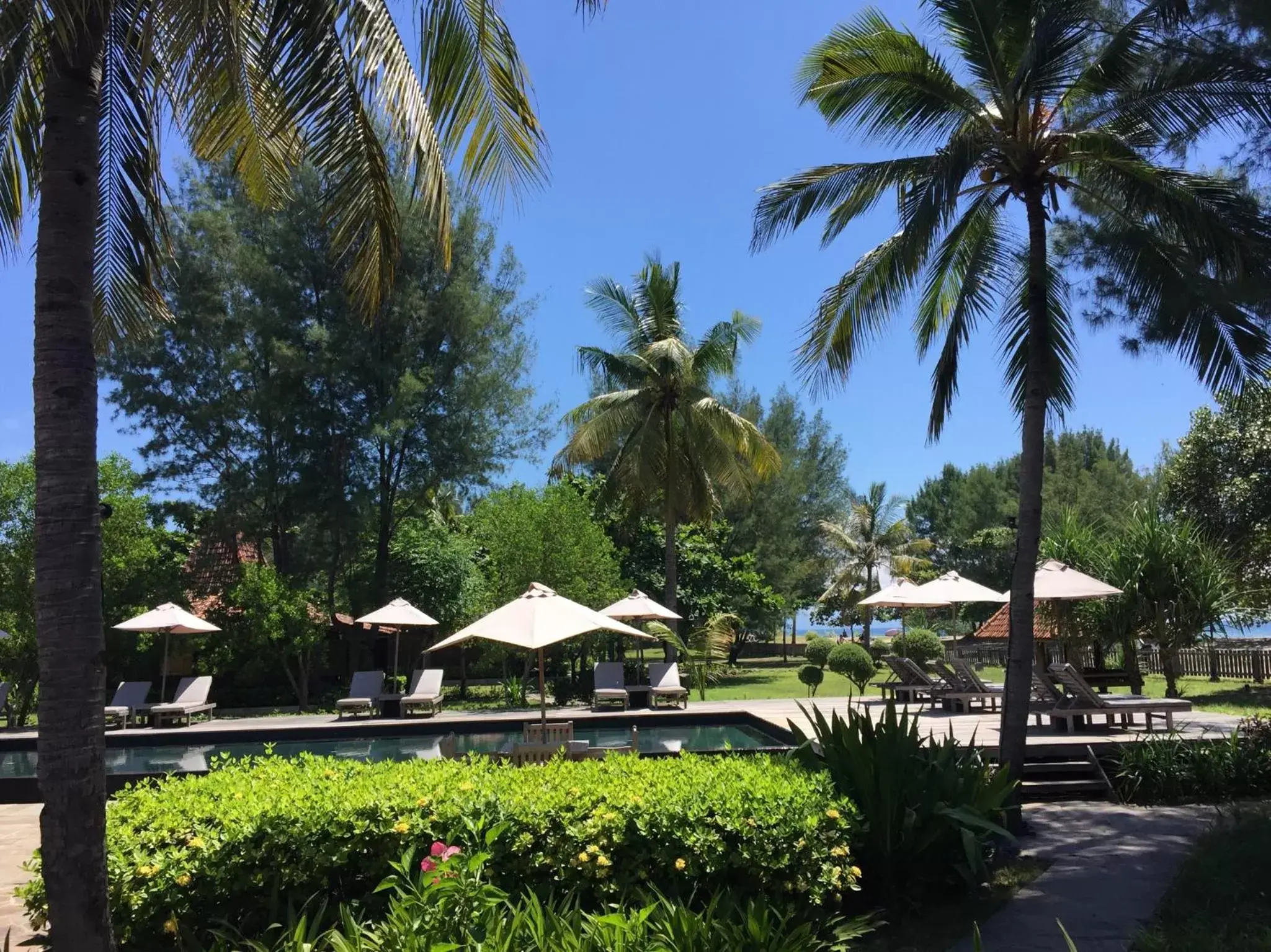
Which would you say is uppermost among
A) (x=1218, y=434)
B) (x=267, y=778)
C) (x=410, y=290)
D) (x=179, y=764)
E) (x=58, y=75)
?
(x=410, y=290)

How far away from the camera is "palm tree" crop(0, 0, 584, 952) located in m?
3.50

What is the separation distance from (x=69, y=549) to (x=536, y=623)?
6793 mm

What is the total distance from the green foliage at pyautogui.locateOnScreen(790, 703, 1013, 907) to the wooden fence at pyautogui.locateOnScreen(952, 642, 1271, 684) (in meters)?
14.3

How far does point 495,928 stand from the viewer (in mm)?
3951

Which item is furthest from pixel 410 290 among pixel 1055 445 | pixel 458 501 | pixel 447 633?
pixel 1055 445

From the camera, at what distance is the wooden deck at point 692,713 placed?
12330mm

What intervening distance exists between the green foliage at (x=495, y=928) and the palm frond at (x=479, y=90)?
3.75m

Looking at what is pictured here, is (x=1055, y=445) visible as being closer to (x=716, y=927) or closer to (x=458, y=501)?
(x=458, y=501)

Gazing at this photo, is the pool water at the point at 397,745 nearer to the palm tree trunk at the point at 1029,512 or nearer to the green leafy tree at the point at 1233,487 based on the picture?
the palm tree trunk at the point at 1029,512

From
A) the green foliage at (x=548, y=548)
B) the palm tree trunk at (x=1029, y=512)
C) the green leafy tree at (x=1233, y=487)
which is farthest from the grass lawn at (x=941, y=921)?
the green leafy tree at (x=1233, y=487)

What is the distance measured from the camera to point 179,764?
13.6 meters

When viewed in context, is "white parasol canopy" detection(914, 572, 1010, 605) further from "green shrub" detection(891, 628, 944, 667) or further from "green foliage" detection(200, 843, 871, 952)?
"green foliage" detection(200, 843, 871, 952)

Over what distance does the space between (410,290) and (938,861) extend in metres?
19.4

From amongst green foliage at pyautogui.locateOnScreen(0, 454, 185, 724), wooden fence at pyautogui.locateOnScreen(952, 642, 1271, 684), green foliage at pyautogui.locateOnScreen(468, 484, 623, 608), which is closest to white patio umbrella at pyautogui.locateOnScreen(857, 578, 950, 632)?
wooden fence at pyautogui.locateOnScreen(952, 642, 1271, 684)
